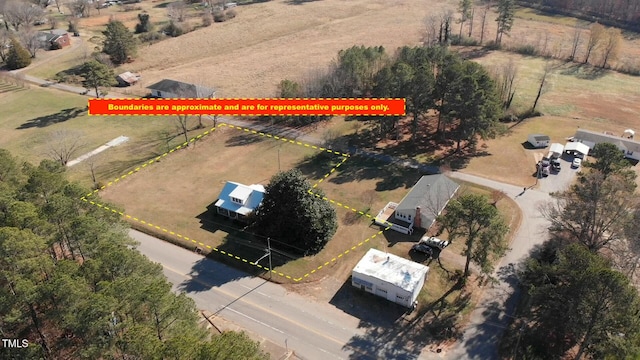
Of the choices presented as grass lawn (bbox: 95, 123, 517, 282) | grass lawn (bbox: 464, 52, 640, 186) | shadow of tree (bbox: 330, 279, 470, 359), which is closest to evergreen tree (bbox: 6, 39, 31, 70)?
grass lawn (bbox: 95, 123, 517, 282)

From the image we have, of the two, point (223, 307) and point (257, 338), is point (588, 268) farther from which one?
point (223, 307)

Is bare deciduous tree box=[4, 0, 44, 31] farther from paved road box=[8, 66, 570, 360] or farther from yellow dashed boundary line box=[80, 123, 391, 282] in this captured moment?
paved road box=[8, 66, 570, 360]

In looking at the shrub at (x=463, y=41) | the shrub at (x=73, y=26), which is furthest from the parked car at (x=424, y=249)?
the shrub at (x=73, y=26)

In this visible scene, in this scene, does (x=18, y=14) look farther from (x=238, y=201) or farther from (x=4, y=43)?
(x=238, y=201)

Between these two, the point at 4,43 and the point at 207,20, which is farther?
the point at 207,20

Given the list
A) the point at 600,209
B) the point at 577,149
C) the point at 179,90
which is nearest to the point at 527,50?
the point at 577,149

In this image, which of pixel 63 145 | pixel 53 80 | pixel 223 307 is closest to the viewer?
pixel 223 307

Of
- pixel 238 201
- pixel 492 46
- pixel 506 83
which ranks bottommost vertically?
pixel 238 201

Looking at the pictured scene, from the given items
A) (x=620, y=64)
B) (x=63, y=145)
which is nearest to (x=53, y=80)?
(x=63, y=145)
